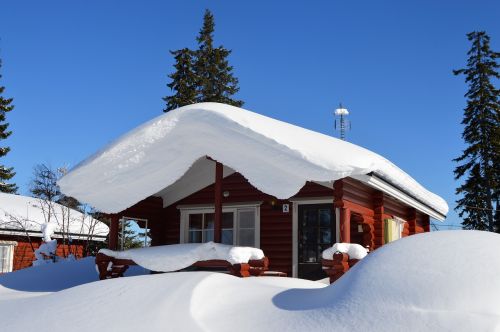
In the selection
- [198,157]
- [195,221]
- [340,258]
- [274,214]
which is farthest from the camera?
[195,221]

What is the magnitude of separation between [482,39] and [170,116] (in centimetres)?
2568

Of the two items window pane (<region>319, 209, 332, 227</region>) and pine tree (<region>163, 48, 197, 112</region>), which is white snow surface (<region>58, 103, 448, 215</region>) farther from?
pine tree (<region>163, 48, 197, 112</region>)

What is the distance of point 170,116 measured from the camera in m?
10.4

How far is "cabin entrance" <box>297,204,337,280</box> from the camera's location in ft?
39.9

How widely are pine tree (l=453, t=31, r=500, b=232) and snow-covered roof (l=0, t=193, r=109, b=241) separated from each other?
62.3 feet

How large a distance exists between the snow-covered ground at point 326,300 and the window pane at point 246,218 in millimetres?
6399

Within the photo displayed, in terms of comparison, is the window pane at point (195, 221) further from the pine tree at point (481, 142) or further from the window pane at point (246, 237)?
the pine tree at point (481, 142)

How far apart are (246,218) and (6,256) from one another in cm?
1280

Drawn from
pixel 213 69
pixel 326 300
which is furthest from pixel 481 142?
pixel 326 300

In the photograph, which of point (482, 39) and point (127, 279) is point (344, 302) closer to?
point (127, 279)

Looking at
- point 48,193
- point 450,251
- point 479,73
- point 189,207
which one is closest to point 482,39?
point 479,73

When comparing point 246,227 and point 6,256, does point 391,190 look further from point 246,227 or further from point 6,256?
point 6,256

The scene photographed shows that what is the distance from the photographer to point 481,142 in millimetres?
29156

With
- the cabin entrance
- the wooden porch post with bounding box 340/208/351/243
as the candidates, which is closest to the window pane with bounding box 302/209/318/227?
the cabin entrance
